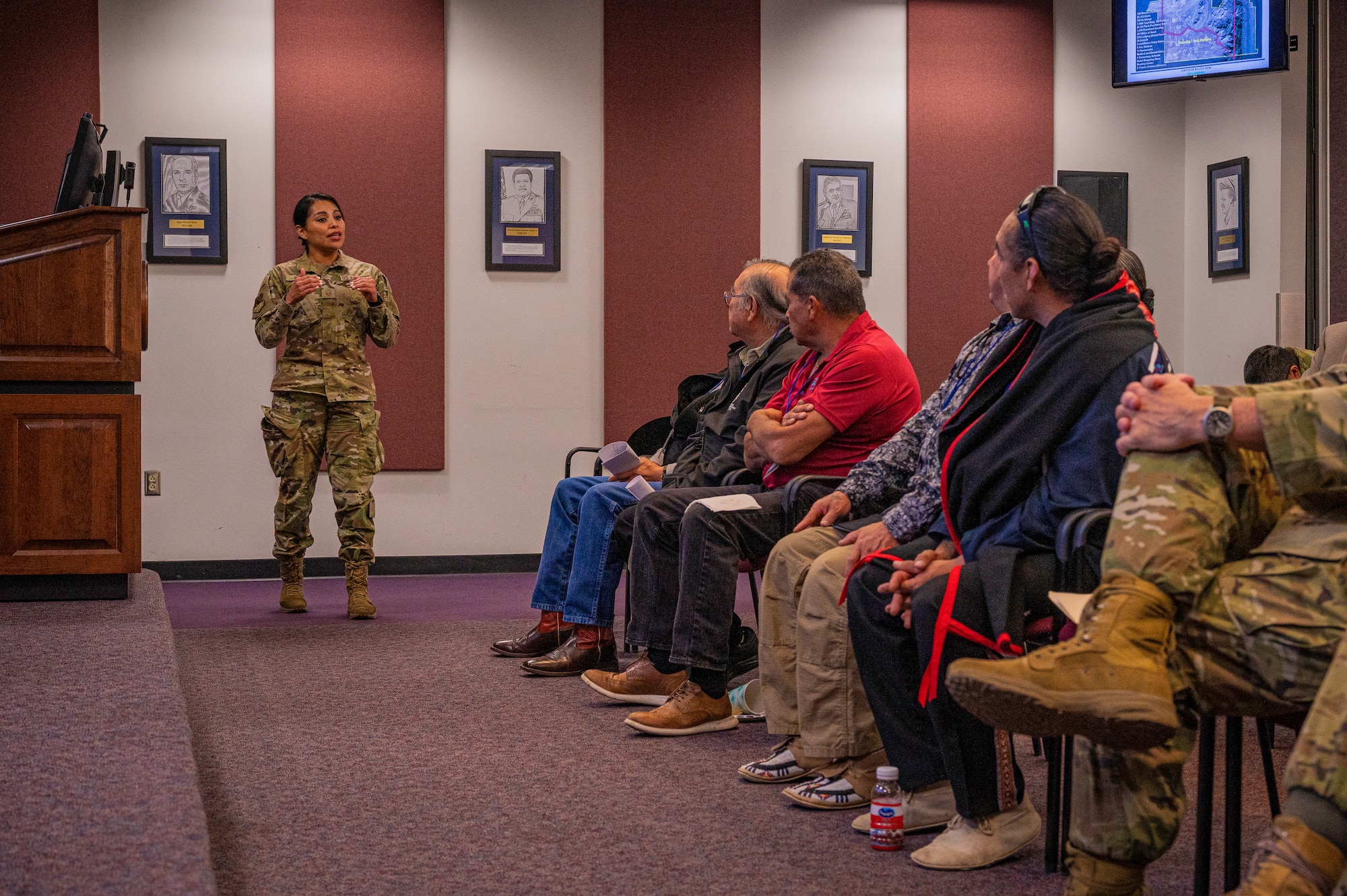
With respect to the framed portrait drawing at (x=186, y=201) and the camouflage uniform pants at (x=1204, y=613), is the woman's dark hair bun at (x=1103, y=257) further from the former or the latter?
the framed portrait drawing at (x=186, y=201)

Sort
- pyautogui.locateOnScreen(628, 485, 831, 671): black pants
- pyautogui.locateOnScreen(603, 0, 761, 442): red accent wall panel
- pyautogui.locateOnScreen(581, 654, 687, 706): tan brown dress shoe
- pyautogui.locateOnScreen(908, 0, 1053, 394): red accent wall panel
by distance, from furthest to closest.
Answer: pyautogui.locateOnScreen(908, 0, 1053, 394): red accent wall panel < pyautogui.locateOnScreen(603, 0, 761, 442): red accent wall panel < pyautogui.locateOnScreen(581, 654, 687, 706): tan brown dress shoe < pyautogui.locateOnScreen(628, 485, 831, 671): black pants

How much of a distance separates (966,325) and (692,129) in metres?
1.74

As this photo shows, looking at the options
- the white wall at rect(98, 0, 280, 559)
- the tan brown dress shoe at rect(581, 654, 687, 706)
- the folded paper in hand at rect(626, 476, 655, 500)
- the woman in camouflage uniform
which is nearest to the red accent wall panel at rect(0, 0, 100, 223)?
the white wall at rect(98, 0, 280, 559)

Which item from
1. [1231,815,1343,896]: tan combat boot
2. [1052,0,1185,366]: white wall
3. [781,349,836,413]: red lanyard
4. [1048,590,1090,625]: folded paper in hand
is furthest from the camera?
[1052,0,1185,366]: white wall

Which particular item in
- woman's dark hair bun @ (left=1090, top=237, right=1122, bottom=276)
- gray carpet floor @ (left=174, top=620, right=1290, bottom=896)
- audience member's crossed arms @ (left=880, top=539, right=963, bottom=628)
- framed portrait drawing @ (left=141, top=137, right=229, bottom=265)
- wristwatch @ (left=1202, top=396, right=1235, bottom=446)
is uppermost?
framed portrait drawing @ (left=141, top=137, right=229, bottom=265)

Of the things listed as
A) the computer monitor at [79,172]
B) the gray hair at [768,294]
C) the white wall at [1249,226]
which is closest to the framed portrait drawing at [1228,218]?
the white wall at [1249,226]

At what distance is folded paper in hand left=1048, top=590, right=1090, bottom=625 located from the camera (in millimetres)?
1713

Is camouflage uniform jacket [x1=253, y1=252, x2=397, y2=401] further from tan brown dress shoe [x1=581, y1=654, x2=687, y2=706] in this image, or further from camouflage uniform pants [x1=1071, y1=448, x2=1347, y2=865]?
camouflage uniform pants [x1=1071, y1=448, x2=1347, y2=865]

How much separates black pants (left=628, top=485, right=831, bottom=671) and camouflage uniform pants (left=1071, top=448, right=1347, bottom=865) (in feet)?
4.52

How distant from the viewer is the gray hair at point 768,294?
12.1ft

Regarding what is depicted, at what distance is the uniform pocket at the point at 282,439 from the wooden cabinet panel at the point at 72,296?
1244mm

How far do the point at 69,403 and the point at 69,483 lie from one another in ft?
0.76

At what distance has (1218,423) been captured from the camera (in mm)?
1598

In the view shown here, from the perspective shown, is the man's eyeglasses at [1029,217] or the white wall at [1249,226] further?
the white wall at [1249,226]
